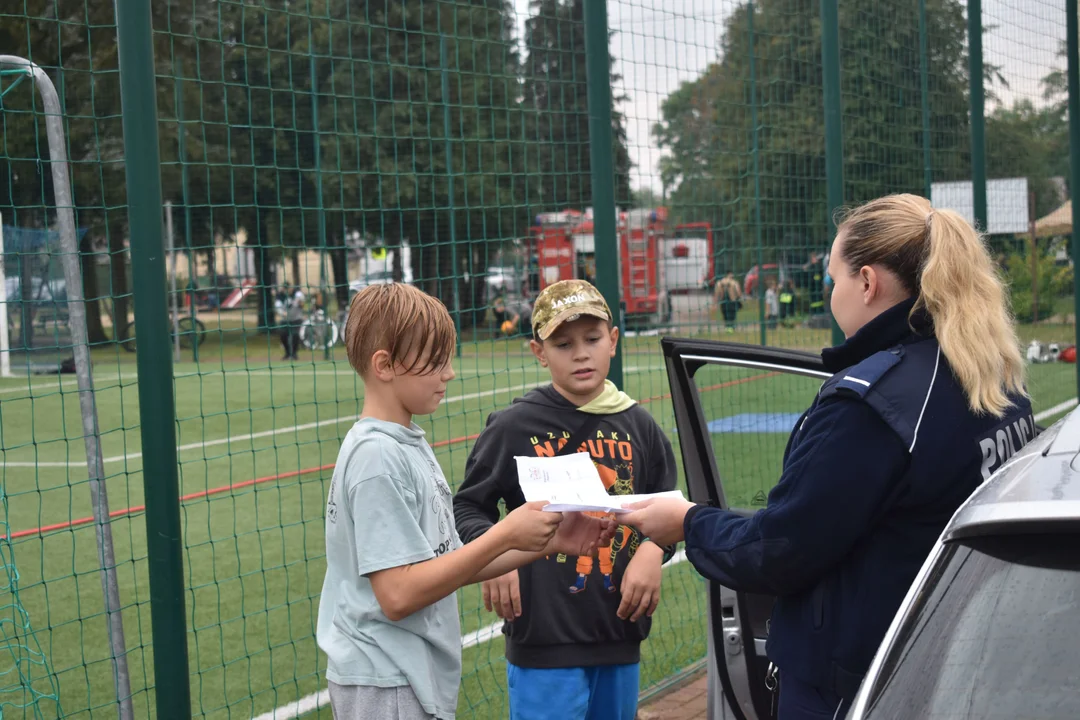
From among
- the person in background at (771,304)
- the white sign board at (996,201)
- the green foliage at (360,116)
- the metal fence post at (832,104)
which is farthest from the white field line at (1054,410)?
the metal fence post at (832,104)

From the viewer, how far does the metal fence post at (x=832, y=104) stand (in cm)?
625

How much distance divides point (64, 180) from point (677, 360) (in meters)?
2.14

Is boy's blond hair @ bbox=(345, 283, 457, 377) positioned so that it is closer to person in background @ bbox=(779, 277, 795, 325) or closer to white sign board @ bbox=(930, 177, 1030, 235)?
person in background @ bbox=(779, 277, 795, 325)

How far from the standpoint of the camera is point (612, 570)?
3242mm

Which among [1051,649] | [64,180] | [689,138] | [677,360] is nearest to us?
[1051,649]

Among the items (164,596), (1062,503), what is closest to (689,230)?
(164,596)

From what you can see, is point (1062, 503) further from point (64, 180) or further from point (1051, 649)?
point (64, 180)

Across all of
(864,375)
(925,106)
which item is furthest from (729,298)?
(864,375)

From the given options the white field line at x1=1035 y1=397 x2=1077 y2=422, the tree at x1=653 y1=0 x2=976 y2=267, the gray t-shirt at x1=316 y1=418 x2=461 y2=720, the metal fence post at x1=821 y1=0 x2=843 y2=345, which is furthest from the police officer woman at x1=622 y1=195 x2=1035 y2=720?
the white field line at x1=1035 y1=397 x2=1077 y2=422

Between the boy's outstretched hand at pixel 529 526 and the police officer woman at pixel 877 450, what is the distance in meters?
0.32

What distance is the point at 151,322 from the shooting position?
3.07m

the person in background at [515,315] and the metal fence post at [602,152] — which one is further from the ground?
the metal fence post at [602,152]

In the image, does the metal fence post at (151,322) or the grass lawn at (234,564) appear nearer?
the metal fence post at (151,322)

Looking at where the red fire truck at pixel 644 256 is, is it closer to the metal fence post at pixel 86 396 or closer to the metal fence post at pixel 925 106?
the metal fence post at pixel 86 396
